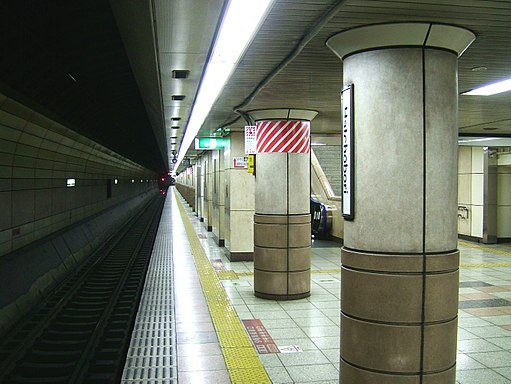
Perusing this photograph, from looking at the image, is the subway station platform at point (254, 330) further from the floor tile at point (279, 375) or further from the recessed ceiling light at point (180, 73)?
the recessed ceiling light at point (180, 73)

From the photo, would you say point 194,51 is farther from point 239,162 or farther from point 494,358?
point 239,162

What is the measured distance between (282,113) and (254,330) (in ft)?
10.8

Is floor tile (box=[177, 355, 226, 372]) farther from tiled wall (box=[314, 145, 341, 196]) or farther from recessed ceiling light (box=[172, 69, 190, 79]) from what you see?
tiled wall (box=[314, 145, 341, 196])

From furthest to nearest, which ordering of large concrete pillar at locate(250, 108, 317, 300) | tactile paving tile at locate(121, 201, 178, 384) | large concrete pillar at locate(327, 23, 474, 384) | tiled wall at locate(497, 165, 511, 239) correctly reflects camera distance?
tiled wall at locate(497, 165, 511, 239)
large concrete pillar at locate(250, 108, 317, 300)
tactile paving tile at locate(121, 201, 178, 384)
large concrete pillar at locate(327, 23, 474, 384)

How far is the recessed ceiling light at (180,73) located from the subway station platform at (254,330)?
3.06 metres

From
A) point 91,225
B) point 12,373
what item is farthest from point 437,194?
point 91,225

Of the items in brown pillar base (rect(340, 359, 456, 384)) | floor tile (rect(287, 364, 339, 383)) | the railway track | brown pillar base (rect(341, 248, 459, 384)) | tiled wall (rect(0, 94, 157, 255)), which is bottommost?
the railway track

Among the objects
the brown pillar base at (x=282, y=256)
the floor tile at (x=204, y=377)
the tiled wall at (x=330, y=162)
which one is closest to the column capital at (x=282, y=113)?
the brown pillar base at (x=282, y=256)

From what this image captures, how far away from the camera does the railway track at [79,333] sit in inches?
216

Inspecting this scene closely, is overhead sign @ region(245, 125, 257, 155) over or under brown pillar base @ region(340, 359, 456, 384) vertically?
over

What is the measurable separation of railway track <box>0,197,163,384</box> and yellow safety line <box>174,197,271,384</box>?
1.10 m

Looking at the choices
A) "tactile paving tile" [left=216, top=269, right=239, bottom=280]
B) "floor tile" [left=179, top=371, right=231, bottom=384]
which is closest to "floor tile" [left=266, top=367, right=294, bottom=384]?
"floor tile" [left=179, top=371, right=231, bottom=384]

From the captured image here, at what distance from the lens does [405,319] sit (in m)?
3.95

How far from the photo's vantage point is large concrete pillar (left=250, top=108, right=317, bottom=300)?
8180 mm
